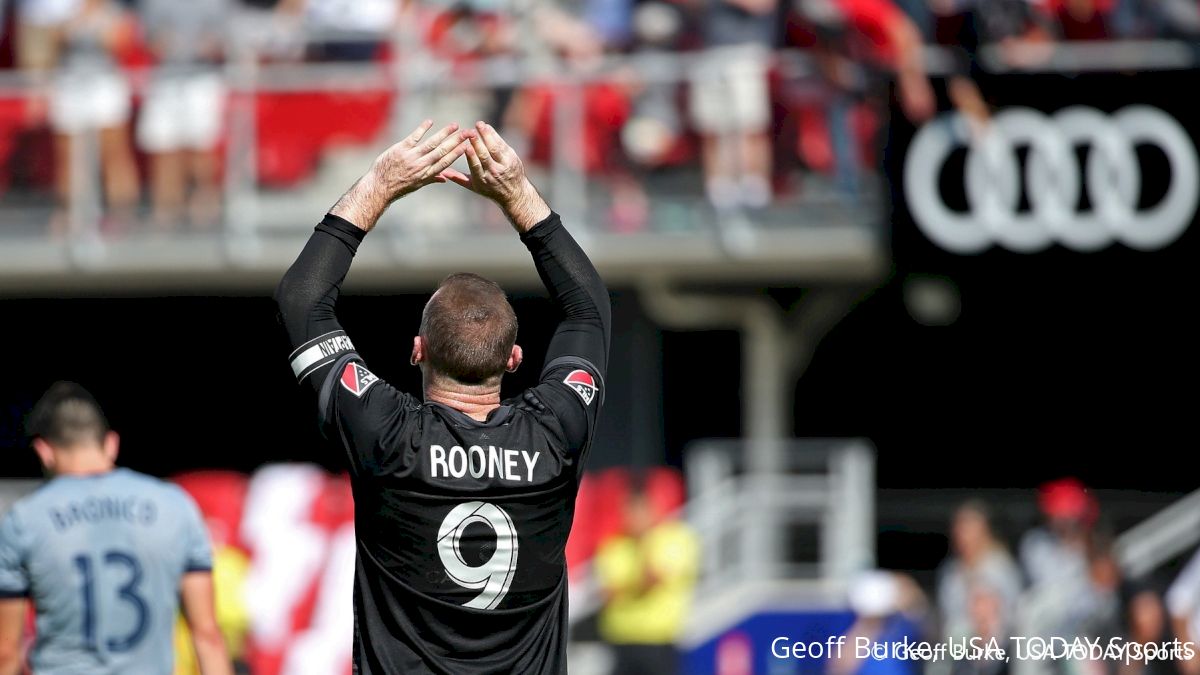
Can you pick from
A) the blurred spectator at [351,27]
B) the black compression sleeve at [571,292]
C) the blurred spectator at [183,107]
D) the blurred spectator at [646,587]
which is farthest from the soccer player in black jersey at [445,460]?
the blurred spectator at [183,107]

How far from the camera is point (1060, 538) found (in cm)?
1239

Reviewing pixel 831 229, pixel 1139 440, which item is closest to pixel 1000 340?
pixel 1139 440

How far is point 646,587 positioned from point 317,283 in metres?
10.0

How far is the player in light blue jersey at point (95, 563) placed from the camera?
5755 millimetres

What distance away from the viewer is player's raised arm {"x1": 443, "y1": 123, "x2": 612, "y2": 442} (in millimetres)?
3889

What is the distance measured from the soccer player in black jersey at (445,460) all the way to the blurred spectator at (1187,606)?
8.62m

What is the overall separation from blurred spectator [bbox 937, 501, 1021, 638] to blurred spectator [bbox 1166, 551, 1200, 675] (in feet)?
3.34

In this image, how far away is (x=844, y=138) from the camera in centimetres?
1334

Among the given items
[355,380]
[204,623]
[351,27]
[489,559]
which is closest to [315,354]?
[355,380]

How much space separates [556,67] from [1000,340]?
4.82 meters

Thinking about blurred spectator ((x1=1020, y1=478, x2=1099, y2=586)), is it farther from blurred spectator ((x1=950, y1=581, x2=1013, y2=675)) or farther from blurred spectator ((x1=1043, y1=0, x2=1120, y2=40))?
blurred spectator ((x1=1043, y1=0, x2=1120, y2=40))

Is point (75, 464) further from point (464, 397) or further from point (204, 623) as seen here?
point (464, 397)

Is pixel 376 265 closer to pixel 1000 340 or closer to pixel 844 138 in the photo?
pixel 844 138

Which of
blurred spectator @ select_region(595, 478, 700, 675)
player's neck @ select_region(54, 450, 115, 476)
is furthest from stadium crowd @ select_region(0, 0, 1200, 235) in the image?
player's neck @ select_region(54, 450, 115, 476)
